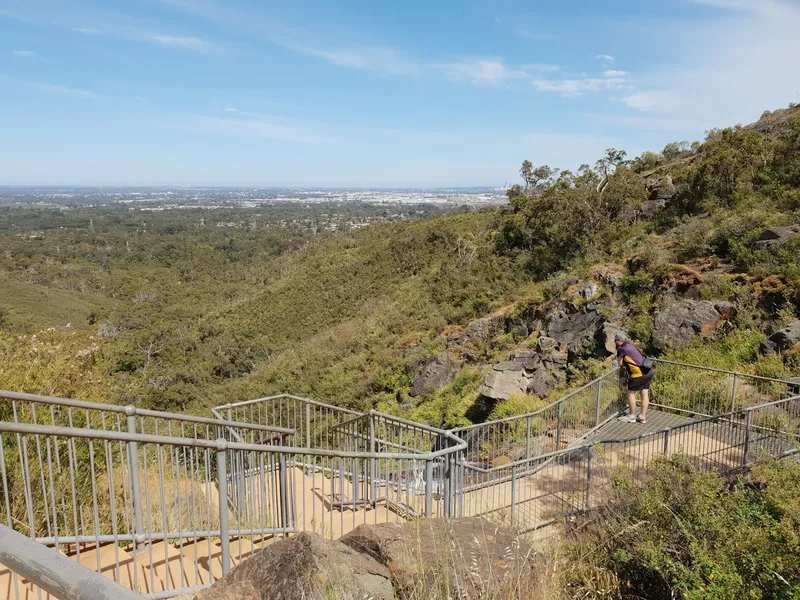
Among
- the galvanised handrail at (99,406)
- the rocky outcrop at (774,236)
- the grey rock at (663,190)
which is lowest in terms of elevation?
the galvanised handrail at (99,406)

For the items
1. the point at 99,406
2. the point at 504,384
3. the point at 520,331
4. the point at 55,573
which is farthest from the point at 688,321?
the point at 55,573

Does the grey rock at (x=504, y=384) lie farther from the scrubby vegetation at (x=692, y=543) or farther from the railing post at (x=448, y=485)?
the railing post at (x=448, y=485)

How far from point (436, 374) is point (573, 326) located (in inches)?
196

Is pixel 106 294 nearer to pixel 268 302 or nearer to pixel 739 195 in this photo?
pixel 268 302

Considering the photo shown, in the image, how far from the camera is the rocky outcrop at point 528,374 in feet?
44.5

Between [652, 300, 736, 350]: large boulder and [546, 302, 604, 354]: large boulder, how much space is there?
1.72 meters

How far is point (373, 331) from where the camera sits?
2667cm

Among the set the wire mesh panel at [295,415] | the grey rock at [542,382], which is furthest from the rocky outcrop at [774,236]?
the wire mesh panel at [295,415]

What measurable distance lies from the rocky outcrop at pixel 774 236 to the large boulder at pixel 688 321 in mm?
2355

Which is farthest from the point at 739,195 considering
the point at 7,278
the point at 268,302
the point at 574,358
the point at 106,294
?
the point at 7,278

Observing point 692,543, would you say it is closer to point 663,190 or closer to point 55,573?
point 55,573

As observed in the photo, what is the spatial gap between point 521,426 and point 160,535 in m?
8.02

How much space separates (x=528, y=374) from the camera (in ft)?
46.8

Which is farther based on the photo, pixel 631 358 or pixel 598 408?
pixel 598 408
